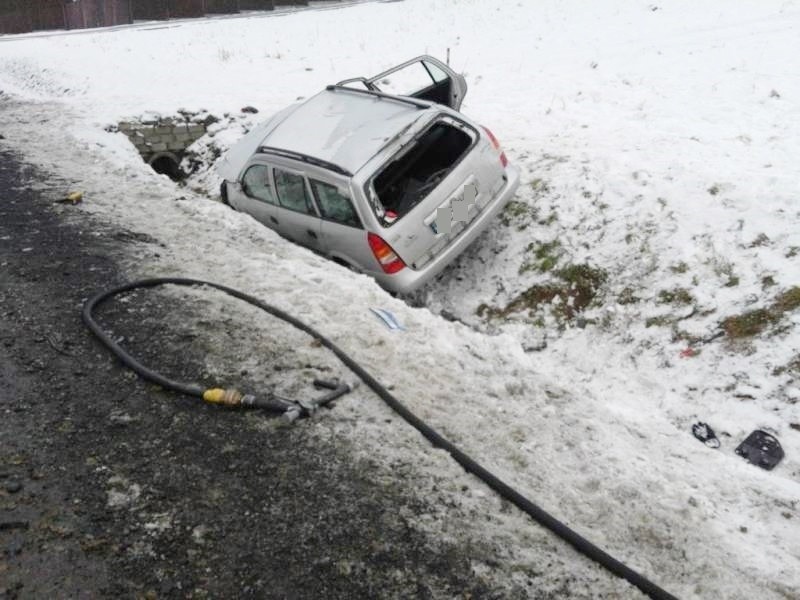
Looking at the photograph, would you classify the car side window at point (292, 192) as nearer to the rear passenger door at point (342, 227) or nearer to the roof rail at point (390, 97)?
the rear passenger door at point (342, 227)

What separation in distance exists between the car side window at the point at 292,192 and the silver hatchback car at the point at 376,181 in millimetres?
13

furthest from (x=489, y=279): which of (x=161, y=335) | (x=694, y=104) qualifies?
(x=694, y=104)

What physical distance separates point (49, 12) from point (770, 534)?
33940mm

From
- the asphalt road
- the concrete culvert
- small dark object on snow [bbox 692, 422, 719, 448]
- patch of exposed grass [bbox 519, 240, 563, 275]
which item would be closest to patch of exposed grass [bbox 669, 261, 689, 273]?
patch of exposed grass [bbox 519, 240, 563, 275]

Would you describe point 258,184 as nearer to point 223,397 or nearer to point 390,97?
point 390,97

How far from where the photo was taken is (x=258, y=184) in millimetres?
7727

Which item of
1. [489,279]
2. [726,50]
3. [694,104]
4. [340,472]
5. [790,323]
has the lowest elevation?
[489,279]

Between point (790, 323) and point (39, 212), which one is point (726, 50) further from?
point (39, 212)

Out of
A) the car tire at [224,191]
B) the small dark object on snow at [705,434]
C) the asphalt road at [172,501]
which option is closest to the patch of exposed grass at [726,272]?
the small dark object on snow at [705,434]

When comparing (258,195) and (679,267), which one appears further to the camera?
(258,195)

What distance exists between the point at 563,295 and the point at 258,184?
4.15m

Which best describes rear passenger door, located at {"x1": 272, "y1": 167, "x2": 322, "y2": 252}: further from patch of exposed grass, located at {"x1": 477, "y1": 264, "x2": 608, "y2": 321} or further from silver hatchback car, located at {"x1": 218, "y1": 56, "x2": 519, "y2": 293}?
patch of exposed grass, located at {"x1": 477, "y1": 264, "x2": 608, "y2": 321}

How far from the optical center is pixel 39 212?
7.75m

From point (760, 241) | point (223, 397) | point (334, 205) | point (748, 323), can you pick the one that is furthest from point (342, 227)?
point (760, 241)
